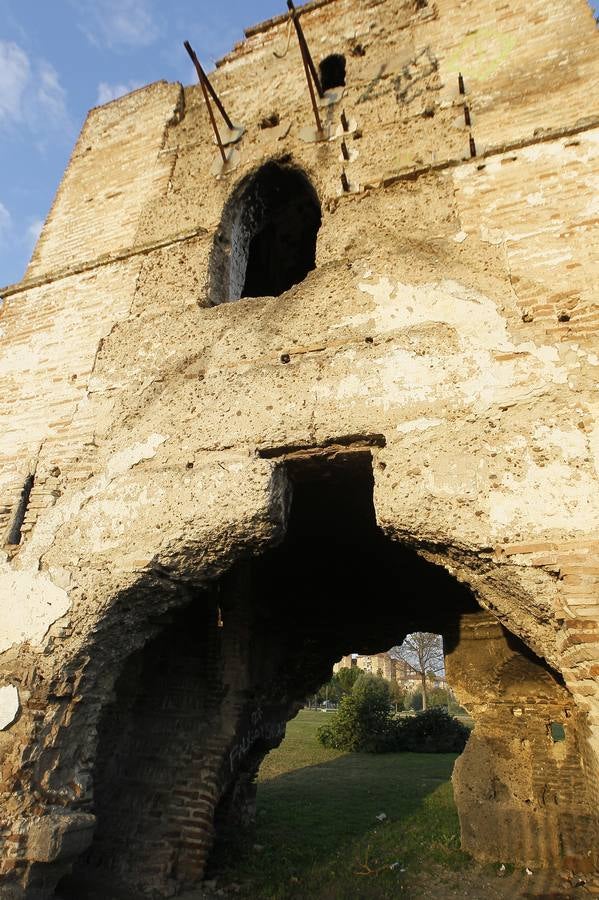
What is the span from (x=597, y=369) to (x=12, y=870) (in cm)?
379

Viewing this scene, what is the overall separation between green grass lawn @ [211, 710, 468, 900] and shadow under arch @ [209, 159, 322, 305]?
16.3 feet

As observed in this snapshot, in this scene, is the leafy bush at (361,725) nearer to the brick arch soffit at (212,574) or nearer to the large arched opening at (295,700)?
the large arched opening at (295,700)

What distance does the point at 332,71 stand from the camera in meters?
5.57

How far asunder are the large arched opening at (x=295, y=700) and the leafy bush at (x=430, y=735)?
32.3 ft

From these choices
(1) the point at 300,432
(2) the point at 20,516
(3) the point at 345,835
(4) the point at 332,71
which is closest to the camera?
(1) the point at 300,432

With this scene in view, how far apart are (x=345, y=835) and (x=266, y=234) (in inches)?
269

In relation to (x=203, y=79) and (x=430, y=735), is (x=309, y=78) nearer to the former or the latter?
(x=203, y=79)

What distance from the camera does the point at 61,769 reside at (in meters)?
3.02

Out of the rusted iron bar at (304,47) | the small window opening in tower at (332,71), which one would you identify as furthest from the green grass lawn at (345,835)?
the small window opening in tower at (332,71)

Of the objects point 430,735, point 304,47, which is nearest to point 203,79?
point 304,47

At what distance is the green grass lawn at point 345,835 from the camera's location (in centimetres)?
472

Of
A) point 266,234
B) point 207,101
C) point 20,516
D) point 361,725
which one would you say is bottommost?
point 361,725

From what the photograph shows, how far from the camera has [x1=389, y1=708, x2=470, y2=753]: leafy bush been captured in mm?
14555

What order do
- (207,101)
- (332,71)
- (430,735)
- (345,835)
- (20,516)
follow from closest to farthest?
(20,516)
(207,101)
(332,71)
(345,835)
(430,735)
